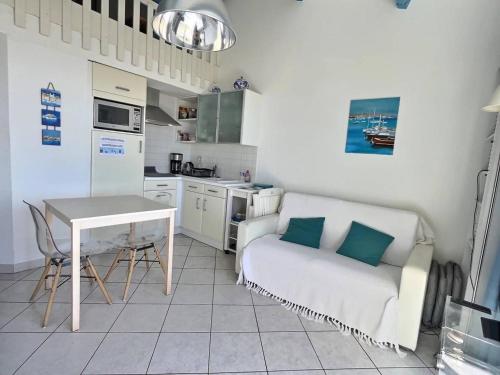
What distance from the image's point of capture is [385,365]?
1.65 m

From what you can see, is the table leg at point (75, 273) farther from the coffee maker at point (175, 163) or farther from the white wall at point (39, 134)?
the coffee maker at point (175, 163)

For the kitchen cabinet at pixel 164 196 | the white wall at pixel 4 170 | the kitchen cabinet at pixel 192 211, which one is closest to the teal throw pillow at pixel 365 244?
the kitchen cabinet at pixel 192 211

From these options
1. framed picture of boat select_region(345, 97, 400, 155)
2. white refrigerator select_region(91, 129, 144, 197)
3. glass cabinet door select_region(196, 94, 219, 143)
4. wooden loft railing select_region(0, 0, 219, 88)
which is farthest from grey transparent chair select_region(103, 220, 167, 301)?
framed picture of boat select_region(345, 97, 400, 155)

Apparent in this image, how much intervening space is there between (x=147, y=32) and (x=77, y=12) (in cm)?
75

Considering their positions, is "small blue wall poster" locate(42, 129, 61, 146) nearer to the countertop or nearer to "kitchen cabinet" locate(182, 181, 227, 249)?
the countertop

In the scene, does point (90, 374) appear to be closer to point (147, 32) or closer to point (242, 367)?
point (242, 367)

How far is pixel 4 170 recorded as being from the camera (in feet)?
7.65

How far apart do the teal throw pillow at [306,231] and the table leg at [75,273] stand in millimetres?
1712

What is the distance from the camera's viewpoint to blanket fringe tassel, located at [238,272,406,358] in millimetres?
1816

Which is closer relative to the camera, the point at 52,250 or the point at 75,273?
the point at 75,273

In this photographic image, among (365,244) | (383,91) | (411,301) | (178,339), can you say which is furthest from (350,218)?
(178,339)

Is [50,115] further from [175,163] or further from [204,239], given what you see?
[204,239]

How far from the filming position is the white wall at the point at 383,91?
2160 mm

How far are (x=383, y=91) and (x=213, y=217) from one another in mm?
2362
